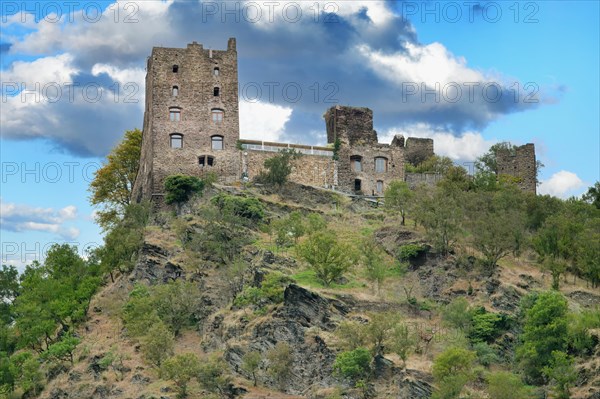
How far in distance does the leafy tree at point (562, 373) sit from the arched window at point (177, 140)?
117ft

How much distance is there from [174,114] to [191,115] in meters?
1.28

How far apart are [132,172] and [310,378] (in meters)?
37.4

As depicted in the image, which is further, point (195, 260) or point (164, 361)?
point (195, 260)

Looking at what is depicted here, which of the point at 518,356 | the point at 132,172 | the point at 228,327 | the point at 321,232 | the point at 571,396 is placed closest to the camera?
the point at 571,396

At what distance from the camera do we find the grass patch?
238ft

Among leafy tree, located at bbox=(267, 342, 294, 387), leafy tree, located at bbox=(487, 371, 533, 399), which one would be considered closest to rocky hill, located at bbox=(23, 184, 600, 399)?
leafy tree, located at bbox=(267, 342, 294, 387)

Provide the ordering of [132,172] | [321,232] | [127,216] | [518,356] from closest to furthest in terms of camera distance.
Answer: [518,356] < [321,232] < [127,216] < [132,172]

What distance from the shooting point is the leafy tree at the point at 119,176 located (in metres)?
98.8

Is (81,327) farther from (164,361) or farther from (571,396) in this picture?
(571,396)

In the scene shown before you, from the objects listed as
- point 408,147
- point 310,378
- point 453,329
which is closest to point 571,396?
point 453,329

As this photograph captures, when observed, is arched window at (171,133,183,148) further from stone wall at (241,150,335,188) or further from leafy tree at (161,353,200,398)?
leafy tree at (161,353,200,398)

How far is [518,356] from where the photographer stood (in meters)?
66.8

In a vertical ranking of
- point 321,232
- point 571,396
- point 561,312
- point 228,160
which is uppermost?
point 228,160

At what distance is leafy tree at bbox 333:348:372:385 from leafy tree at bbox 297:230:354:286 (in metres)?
7.96
